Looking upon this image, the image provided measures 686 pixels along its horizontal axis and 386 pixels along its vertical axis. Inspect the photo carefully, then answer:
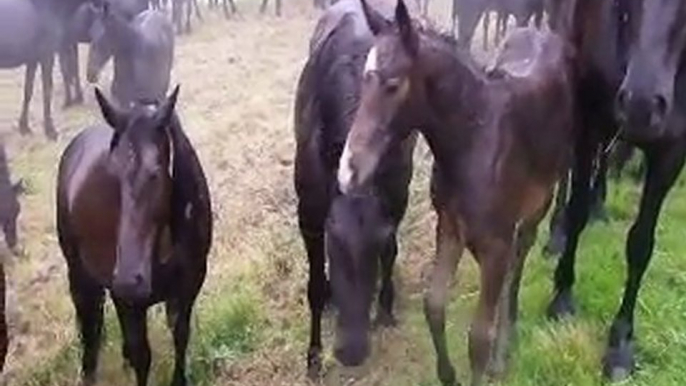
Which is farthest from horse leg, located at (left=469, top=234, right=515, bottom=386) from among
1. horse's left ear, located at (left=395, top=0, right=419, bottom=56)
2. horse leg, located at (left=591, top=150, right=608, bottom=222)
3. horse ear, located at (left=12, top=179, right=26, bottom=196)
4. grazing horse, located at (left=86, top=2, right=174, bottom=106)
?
grazing horse, located at (left=86, top=2, right=174, bottom=106)

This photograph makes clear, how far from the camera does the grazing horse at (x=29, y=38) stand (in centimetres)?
1480

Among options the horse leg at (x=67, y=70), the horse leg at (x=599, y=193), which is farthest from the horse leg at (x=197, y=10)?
the horse leg at (x=599, y=193)

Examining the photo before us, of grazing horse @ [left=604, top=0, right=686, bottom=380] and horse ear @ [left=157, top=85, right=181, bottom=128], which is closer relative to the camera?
grazing horse @ [left=604, top=0, right=686, bottom=380]

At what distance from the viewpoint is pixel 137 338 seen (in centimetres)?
654

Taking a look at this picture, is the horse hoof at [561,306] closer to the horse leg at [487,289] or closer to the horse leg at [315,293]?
the horse leg at [487,289]

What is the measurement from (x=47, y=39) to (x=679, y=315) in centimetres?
1044

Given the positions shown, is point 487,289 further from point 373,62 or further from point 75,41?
point 75,41

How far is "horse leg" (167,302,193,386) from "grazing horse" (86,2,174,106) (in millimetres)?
5991

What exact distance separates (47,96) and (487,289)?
984cm

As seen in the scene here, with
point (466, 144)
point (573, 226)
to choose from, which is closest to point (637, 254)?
point (573, 226)

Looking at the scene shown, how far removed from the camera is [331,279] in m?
6.02

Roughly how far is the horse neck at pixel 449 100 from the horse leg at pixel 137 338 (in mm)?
1895

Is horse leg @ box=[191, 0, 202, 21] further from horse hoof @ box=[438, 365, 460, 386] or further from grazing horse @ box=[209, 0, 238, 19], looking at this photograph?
horse hoof @ box=[438, 365, 460, 386]

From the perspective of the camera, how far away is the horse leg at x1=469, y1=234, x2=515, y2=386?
5.63 m
